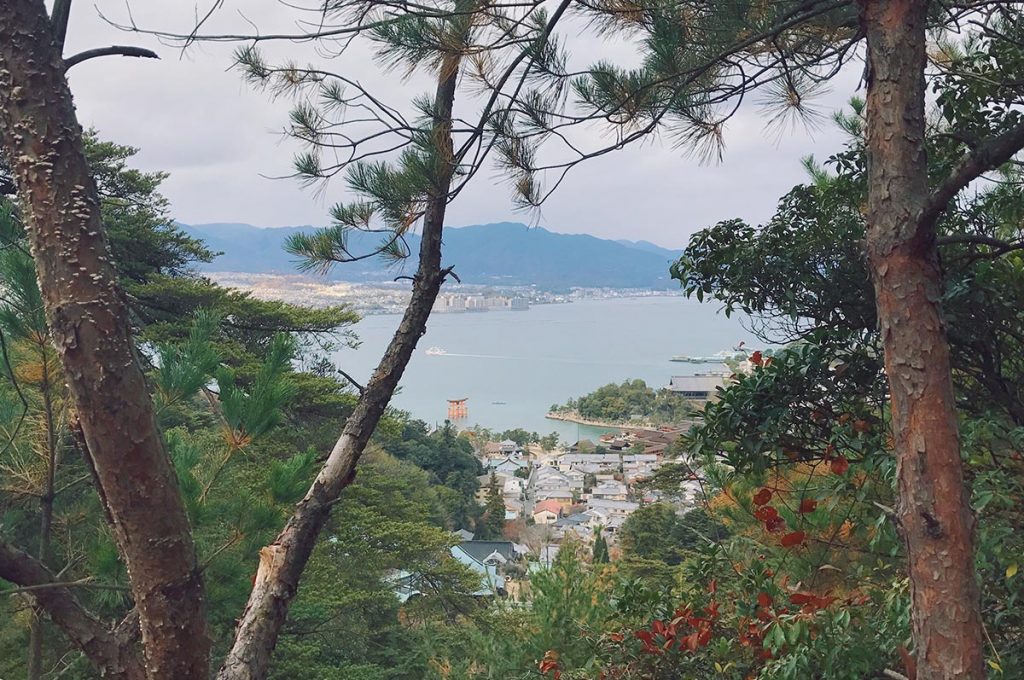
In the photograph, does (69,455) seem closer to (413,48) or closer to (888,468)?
(413,48)

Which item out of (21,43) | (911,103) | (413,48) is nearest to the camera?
(21,43)

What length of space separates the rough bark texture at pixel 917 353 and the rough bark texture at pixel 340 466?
0.81 meters

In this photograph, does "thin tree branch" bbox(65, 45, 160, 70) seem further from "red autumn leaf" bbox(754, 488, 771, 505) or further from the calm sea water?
the calm sea water

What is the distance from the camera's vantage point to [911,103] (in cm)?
118

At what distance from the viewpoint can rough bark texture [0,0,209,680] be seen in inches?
39.0

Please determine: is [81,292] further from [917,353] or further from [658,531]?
[658,531]

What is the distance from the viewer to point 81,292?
100cm

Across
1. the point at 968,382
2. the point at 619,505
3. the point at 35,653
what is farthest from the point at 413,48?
the point at 619,505

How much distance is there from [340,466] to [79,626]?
49cm

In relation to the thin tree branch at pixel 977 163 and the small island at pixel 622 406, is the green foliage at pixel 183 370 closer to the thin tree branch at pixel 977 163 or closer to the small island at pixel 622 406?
the thin tree branch at pixel 977 163

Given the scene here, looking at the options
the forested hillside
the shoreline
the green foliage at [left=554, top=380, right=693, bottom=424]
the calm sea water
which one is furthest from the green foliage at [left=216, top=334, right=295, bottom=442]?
the shoreline

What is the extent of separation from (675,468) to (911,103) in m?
2.69

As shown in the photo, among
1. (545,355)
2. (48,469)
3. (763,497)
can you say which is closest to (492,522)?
(48,469)

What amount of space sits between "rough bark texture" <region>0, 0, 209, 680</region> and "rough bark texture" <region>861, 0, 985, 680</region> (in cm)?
106
